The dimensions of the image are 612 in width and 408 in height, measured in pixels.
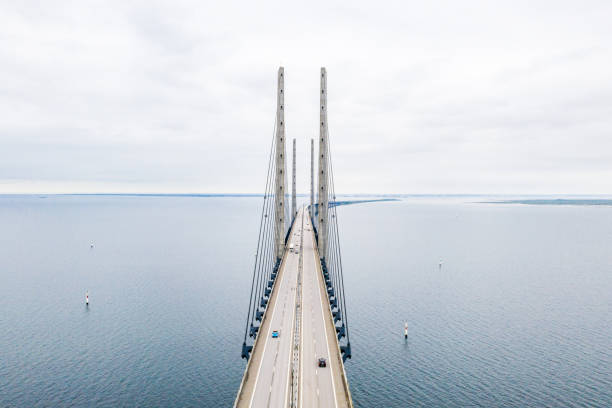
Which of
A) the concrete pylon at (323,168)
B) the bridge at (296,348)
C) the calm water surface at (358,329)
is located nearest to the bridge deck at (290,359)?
the bridge at (296,348)

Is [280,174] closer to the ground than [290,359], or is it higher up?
higher up

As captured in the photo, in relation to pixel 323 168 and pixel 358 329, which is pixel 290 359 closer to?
pixel 358 329

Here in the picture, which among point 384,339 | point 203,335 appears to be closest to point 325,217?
point 384,339

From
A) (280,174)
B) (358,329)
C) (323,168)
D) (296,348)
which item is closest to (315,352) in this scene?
(296,348)

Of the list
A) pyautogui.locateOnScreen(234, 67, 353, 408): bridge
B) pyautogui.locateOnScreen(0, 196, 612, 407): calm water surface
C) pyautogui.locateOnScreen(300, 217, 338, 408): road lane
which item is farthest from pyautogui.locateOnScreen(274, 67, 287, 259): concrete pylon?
pyautogui.locateOnScreen(300, 217, 338, 408): road lane

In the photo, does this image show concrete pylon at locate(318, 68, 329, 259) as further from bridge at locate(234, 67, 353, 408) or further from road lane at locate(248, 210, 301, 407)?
road lane at locate(248, 210, 301, 407)

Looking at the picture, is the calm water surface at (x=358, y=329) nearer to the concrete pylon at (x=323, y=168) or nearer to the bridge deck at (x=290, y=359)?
the bridge deck at (x=290, y=359)
